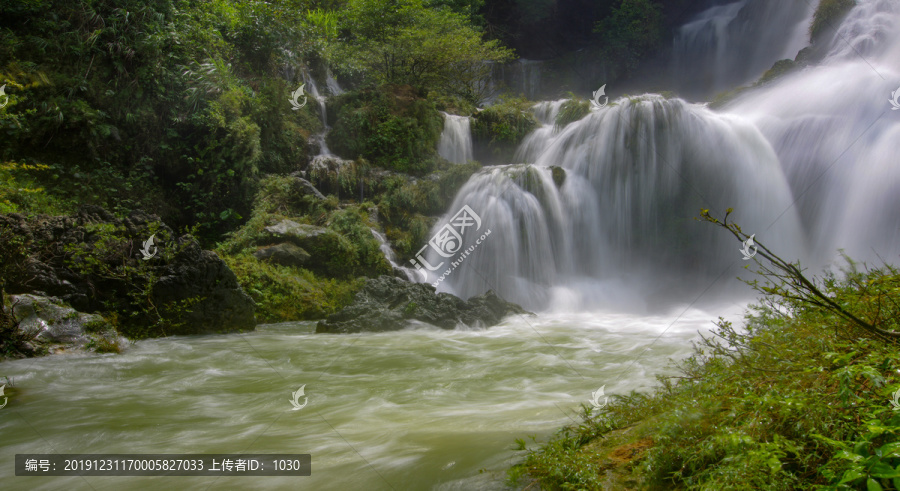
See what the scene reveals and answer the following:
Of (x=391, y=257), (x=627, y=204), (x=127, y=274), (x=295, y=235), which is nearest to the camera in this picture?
(x=127, y=274)

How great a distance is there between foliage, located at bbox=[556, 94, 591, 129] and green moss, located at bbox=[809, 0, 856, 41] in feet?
29.7

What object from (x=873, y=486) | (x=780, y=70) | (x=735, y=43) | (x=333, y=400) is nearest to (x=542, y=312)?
(x=333, y=400)

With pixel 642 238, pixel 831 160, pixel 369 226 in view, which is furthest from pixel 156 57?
pixel 831 160

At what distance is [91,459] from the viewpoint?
3334 mm

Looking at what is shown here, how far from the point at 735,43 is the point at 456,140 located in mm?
17348

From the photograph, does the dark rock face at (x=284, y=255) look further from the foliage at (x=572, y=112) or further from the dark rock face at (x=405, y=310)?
the foliage at (x=572, y=112)

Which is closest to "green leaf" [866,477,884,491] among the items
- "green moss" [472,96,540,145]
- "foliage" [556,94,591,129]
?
"foliage" [556,94,591,129]

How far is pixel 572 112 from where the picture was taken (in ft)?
49.3

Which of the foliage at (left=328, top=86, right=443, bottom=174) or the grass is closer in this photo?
the grass

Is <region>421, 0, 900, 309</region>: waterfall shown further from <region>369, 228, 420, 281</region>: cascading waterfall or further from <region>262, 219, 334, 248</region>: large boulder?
<region>262, 219, 334, 248</region>: large boulder

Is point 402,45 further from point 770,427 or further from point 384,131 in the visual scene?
point 770,427

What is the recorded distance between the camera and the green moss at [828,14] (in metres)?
16.1

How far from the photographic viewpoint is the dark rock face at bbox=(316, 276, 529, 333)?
828 cm

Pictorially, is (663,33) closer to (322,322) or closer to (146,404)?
(322,322)
